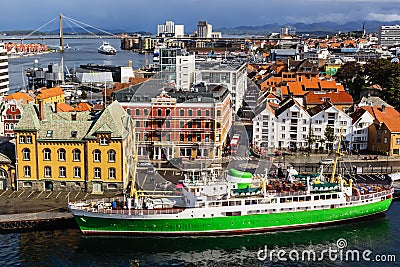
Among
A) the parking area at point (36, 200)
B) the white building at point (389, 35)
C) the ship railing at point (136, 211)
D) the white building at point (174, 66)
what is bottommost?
the parking area at point (36, 200)

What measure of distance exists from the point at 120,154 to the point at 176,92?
10.9 meters

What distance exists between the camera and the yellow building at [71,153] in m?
33.8

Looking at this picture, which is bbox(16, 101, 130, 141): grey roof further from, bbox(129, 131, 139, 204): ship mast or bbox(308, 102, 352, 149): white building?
bbox(308, 102, 352, 149): white building

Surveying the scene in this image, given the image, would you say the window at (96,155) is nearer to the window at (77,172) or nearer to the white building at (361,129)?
the window at (77,172)

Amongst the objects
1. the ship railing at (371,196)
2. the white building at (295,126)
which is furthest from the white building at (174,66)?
the ship railing at (371,196)

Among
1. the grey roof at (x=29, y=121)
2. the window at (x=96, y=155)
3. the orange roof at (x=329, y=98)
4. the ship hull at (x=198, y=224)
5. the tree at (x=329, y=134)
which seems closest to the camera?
the ship hull at (x=198, y=224)

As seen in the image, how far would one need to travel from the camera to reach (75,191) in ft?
113

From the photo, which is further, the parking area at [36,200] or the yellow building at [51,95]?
the yellow building at [51,95]

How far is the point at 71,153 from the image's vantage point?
1344 inches

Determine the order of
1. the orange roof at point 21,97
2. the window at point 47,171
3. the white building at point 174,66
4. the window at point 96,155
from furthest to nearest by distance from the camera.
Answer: the white building at point 174,66 → the orange roof at point 21,97 → the window at point 47,171 → the window at point 96,155

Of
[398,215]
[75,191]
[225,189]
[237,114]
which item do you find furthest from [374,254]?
[237,114]

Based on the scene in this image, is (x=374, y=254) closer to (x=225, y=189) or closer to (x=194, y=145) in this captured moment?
(x=225, y=189)

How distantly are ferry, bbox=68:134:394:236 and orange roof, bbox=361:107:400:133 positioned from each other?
1433 cm

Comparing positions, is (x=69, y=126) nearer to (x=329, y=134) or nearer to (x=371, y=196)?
(x=371, y=196)
